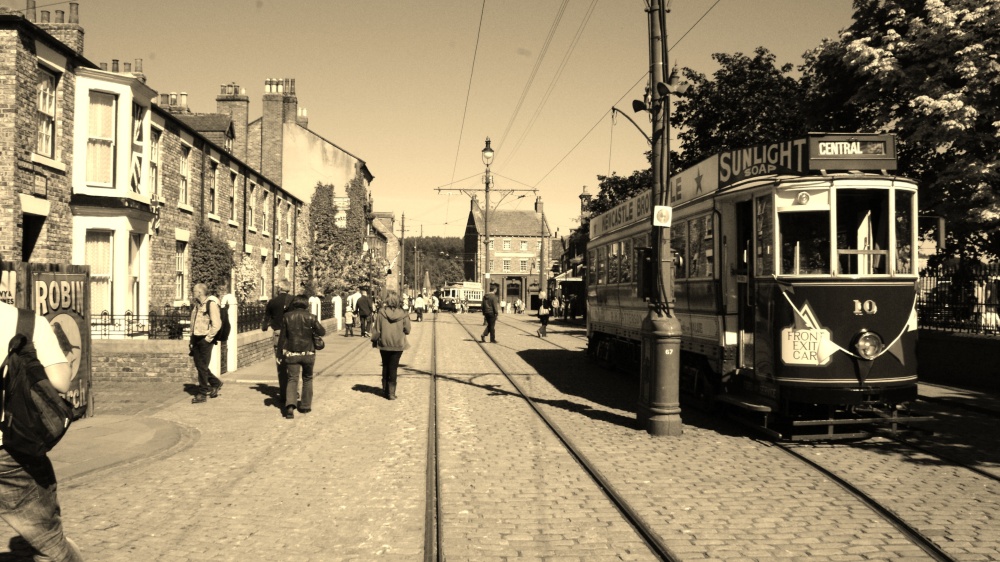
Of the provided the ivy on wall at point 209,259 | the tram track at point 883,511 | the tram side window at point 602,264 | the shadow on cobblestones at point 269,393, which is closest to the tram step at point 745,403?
the tram track at point 883,511

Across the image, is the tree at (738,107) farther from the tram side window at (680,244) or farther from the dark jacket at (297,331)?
the dark jacket at (297,331)

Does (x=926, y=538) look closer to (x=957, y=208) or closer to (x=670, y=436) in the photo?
(x=670, y=436)

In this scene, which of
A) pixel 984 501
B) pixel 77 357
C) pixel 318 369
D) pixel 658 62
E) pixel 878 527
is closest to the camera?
pixel 878 527

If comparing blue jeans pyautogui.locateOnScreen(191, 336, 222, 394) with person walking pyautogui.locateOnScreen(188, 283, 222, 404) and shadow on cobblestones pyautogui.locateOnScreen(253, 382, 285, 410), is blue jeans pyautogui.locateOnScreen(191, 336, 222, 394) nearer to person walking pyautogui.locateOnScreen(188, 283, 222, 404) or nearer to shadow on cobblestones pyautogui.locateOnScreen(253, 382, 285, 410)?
person walking pyautogui.locateOnScreen(188, 283, 222, 404)

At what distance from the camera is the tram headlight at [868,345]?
29.1 ft

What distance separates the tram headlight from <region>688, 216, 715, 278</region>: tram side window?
2340mm

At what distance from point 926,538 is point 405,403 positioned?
27.0 feet

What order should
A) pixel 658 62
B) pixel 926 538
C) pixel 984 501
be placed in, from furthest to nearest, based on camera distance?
pixel 658 62, pixel 984 501, pixel 926 538

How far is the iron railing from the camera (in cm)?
1498

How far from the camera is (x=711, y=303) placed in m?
10.7

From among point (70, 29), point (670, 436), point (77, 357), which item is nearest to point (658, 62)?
point (670, 436)

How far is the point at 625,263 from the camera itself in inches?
614

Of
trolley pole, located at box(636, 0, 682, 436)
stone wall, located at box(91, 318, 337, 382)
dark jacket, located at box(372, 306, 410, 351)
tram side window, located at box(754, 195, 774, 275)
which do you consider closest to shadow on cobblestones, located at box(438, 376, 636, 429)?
trolley pole, located at box(636, 0, 682, 436)

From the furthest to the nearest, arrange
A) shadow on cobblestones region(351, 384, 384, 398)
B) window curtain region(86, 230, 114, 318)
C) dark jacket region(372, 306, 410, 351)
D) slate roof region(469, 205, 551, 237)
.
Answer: slate roof region(469, 205, 551, 237), window curtain region(86, 230, 114, 318), shadow on cobblestones region(351, 384, 384, 398), dark jacket region(372, 306, 410, 351)
